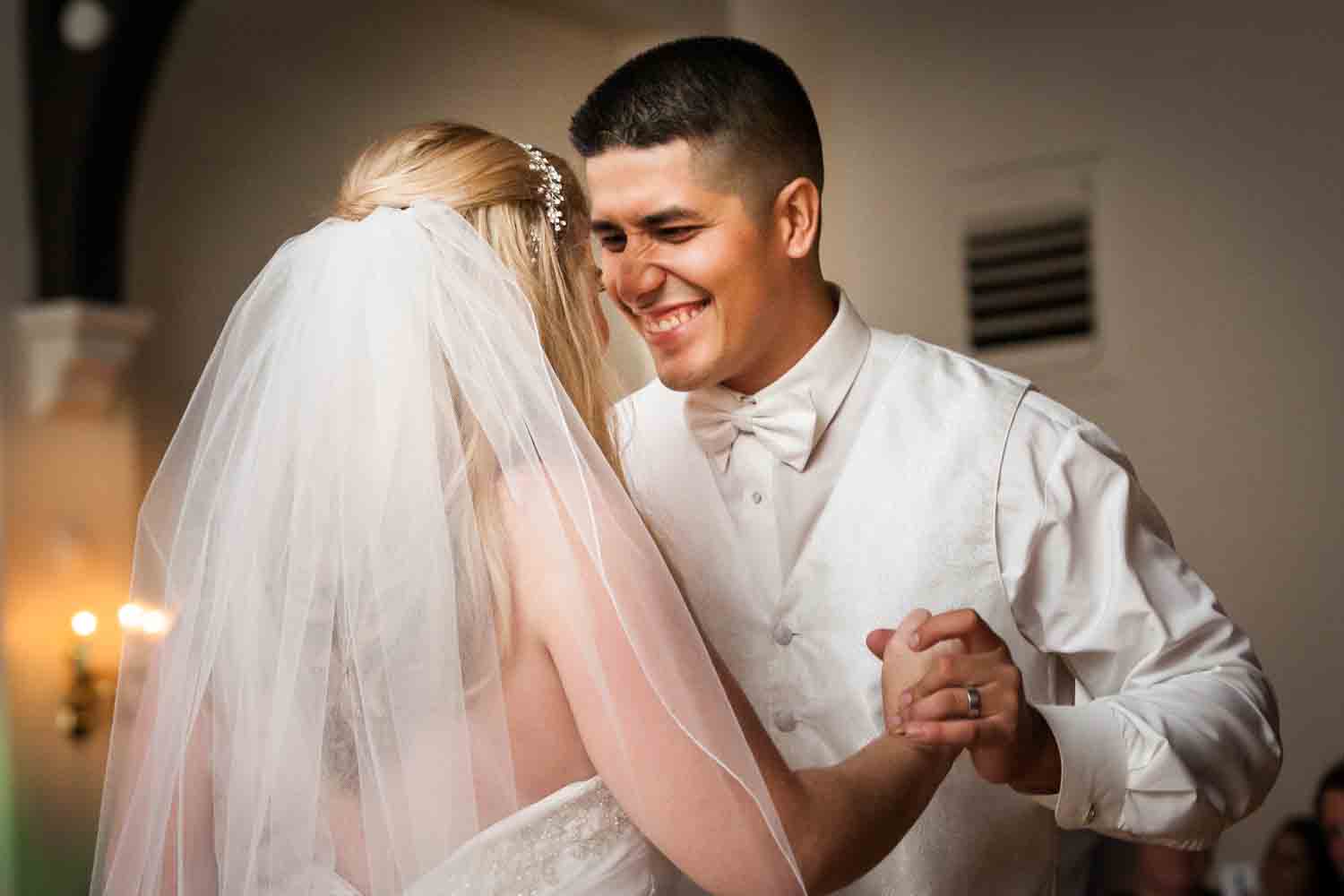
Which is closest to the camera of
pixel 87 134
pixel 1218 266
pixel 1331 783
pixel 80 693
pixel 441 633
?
pixel 441 633

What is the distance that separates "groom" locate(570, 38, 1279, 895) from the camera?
2.23 m

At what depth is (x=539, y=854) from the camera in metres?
1.77

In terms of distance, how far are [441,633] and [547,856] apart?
25cm

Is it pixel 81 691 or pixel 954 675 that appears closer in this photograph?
pixel 954 675

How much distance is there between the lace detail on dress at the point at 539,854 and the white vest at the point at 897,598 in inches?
22.8

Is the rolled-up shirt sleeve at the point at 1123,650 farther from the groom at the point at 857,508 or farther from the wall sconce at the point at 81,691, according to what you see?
the wall sconce at the point at 81,691

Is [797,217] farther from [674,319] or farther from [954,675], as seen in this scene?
[954,675]

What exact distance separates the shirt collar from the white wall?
3487 millimetres

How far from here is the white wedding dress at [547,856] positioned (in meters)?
1.76

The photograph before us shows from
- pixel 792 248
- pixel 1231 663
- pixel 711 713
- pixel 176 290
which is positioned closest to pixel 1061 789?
pixel 1231 663

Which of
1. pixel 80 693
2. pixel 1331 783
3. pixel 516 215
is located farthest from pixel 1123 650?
pixel 80 693

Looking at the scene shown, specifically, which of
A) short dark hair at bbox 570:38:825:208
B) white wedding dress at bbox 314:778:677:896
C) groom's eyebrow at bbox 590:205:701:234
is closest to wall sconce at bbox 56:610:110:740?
short dark hair at bbox 570:38:825:208

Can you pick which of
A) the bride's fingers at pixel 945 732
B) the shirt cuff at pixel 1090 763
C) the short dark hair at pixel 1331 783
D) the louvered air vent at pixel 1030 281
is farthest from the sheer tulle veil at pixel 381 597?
the louvered air vent at pixel 1030 281

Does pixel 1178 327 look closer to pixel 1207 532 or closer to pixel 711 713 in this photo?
pixel 1207 532
